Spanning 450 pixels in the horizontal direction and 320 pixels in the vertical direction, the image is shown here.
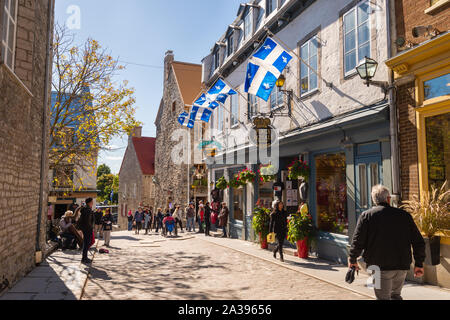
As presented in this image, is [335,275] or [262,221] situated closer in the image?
[335,275]

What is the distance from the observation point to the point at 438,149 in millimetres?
7207

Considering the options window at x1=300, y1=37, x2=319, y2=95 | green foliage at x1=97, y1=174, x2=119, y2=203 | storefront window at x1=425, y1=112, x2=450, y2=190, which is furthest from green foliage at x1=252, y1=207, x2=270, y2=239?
green foliage at x1=97, y1=174, x2=119, y2=203

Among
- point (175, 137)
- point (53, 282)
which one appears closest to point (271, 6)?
point (53, 282)

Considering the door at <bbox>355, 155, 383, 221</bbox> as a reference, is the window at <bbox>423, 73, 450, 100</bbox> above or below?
above

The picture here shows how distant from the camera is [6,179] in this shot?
647 centimetres

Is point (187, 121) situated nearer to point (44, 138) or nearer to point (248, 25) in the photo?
point (248, 25)

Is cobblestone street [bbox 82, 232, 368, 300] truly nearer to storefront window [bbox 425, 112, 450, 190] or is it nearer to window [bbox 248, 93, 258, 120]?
storefront window [bbox 425, 112, 450, 190]

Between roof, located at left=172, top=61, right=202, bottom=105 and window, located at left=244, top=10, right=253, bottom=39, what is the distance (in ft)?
33.1

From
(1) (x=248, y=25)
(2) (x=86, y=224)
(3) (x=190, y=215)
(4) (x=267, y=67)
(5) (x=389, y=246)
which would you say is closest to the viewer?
(5) (x=389, y=246)

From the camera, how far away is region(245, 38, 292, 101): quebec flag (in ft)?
33.3

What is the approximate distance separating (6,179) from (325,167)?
8.09 meters

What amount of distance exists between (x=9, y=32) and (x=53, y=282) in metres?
4.94

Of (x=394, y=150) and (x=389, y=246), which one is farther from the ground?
(x=394, y=150)
